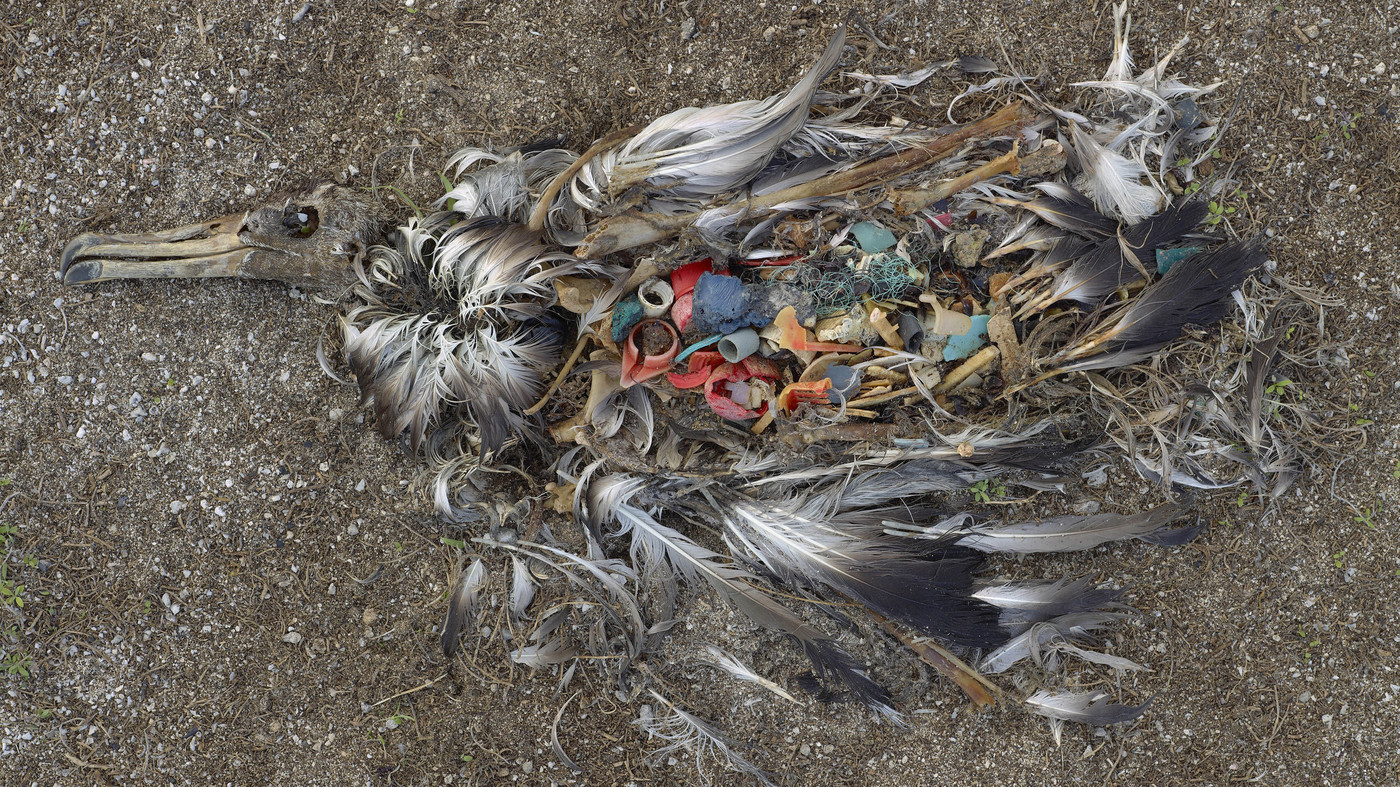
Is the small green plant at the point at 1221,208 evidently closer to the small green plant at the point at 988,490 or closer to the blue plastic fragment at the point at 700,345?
the small green plant at the point at 988,490

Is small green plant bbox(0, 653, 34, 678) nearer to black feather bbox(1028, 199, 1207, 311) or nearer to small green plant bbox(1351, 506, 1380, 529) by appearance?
black feather bbox(1028, 199, 1207, 311)

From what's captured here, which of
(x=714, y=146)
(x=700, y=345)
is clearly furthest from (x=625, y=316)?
(x=714, y=146)

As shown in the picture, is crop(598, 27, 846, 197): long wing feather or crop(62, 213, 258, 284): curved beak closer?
crop(598, 27, 846, 197): long wing feather

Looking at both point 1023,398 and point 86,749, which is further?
point 86,749

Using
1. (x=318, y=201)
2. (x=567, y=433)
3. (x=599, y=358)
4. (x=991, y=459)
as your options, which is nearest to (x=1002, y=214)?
(x=991, y=459)

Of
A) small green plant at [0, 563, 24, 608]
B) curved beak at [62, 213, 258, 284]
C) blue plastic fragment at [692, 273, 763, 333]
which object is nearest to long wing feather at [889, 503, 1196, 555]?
blue plastic fragment at [692, 273, 763, 333]

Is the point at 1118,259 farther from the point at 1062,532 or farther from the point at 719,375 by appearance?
the point at 719,375

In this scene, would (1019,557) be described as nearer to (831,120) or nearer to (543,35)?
(831,120)
